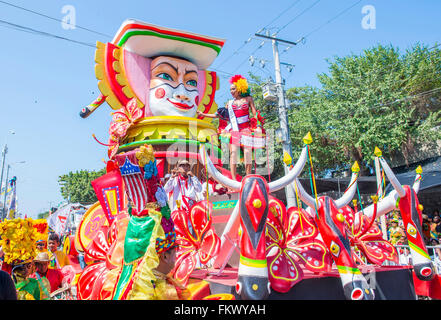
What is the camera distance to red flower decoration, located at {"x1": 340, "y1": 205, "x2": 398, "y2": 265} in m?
4.55

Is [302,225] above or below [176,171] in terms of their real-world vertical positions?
below

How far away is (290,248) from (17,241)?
112 inches

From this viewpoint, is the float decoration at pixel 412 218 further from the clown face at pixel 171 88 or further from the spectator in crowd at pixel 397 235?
the clown face at pixel 171 88

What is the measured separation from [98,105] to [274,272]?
5270mm

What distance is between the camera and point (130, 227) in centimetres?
309

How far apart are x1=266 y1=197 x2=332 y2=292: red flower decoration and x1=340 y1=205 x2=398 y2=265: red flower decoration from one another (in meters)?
0.74

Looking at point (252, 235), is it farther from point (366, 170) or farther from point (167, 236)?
point (366, 170)

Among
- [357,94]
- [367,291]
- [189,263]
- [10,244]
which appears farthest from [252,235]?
[357,94]

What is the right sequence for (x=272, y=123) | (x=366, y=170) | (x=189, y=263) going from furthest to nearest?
1. (x=272, y=123)
2. (x=366, y=170)
3. (x=189, y=263)

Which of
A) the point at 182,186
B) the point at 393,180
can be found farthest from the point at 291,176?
the point at 182,186

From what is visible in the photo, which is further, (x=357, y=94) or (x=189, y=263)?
(x=357, y=94)

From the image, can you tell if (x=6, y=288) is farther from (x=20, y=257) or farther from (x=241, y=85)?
(x=241, y=85)

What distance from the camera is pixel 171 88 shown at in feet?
22.8

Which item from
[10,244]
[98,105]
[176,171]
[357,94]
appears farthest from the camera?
[357,94]
